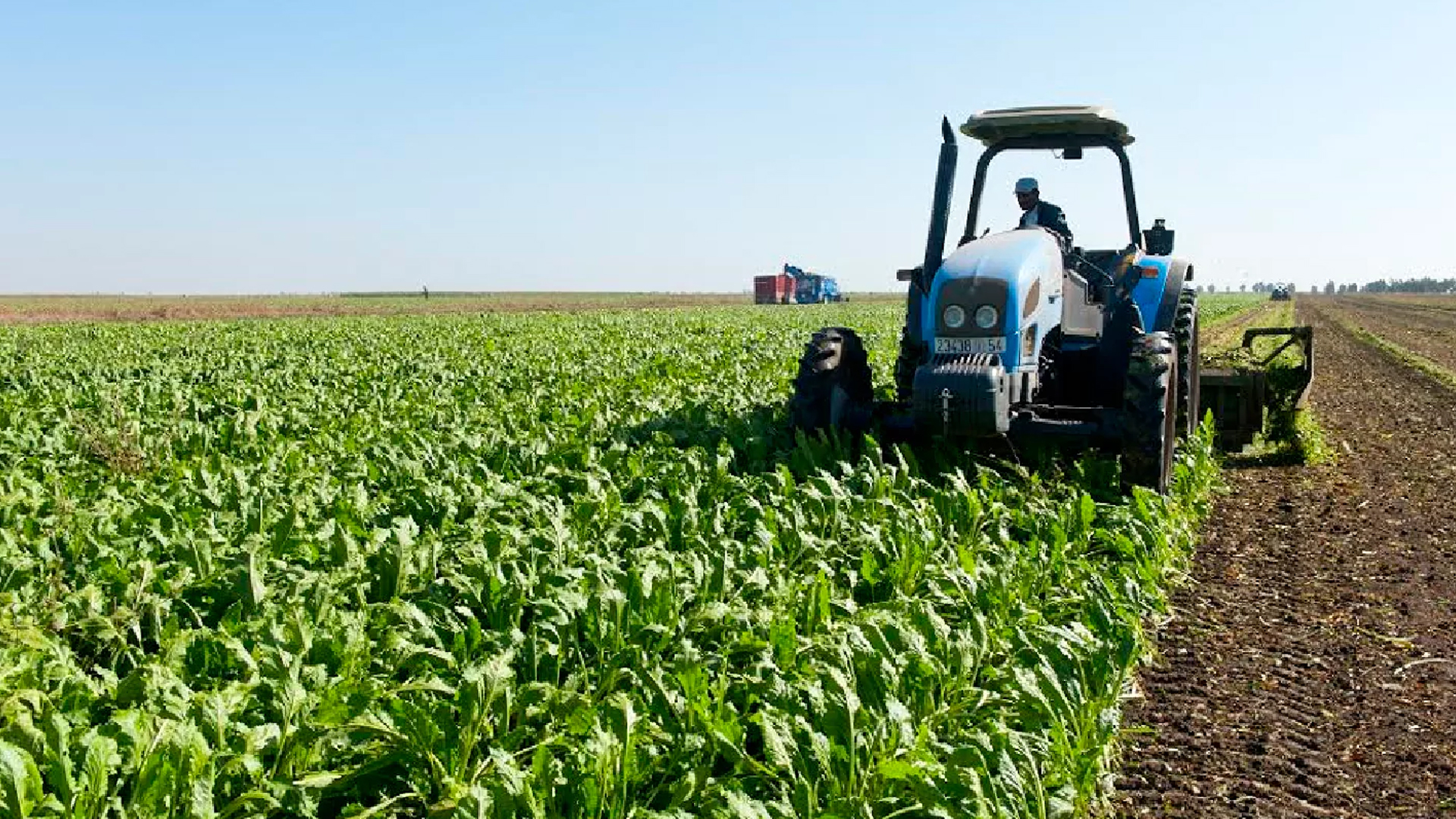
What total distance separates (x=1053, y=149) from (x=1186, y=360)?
79.1 inches

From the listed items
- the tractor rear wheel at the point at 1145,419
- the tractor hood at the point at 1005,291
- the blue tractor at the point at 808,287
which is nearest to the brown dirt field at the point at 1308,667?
the tractor rear wheel at the point at 1145,419

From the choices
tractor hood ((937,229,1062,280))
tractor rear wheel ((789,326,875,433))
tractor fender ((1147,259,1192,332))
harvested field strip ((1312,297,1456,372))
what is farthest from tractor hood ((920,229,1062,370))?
harvested field strip ((1312,297,1456,372))

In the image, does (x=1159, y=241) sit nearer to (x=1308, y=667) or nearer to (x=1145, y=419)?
(x=1145, y=419)

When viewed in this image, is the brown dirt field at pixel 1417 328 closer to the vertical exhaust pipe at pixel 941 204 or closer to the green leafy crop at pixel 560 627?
the vertical exhaust pipe at pixel 941 204

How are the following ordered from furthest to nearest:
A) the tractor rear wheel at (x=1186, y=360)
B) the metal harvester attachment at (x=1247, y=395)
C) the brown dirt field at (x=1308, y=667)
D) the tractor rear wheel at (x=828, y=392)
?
the metal harvester attachment at (x=1247, y=395) → the tractor rear wheel at (x=1186, y=360) → the tractor rear wheel at (x=828, y=392) → the brown dirt field at (x=1308, y=667)

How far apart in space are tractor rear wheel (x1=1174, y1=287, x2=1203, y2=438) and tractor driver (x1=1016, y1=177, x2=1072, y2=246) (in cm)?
100

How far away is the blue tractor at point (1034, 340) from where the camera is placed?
778 centimetres

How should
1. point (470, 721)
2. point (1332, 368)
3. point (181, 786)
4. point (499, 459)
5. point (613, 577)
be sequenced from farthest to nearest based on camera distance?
point (1332, 368) → point (499, 459) → point (613, 577) → point (470, 721) → point (181, 786)

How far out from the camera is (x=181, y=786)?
3.22 meters

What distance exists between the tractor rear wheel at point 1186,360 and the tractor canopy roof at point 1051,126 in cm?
134

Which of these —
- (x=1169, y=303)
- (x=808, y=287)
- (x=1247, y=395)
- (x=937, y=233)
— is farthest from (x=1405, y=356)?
(x=808, y=287)

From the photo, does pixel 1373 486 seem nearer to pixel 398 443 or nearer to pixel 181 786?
pixel 398 443

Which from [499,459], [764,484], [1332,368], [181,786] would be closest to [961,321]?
[764,484]

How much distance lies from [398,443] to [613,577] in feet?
15.9
